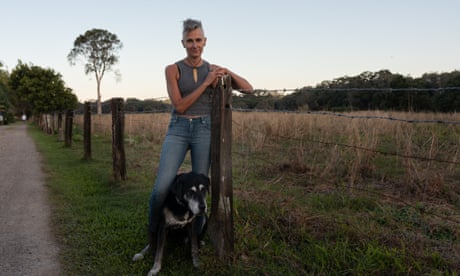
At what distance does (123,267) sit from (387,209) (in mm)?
3119

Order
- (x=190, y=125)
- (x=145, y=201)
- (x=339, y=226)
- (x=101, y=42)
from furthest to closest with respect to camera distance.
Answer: (x=101, y=42) → (x=145, y=201) → (x=339, y=226) → (x=190, y=125)

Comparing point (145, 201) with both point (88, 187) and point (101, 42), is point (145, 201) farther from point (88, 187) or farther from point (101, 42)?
point (101, 42)

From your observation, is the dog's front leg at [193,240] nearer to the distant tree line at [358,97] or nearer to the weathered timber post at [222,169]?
the weathered timber post at [222,169]

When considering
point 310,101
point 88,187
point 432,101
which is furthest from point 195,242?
point 432,101

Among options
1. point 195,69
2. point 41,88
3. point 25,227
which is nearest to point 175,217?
point 195,69

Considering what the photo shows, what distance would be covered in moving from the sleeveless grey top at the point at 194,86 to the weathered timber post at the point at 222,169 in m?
0.08

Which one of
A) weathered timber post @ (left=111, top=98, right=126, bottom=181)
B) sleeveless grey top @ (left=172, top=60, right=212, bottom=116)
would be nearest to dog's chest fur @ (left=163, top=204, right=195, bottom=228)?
sleeveless grey top @ (left=172, top=60, right=212, bottom=116)

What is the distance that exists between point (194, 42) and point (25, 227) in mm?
3432

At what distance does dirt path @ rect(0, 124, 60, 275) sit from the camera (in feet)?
11.2

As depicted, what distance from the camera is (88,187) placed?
21.8 ft

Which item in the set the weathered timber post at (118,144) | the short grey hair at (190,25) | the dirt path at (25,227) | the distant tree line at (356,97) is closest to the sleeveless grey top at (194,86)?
the short grey hair at (190,25)

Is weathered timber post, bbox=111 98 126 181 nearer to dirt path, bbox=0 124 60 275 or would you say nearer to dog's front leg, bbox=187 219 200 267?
dirt path, bbox=0 124 60 275

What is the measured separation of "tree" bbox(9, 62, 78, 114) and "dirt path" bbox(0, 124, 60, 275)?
28265 millimetres

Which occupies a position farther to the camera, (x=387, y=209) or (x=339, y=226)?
(x=387, y=209)
